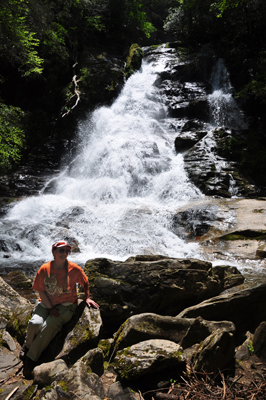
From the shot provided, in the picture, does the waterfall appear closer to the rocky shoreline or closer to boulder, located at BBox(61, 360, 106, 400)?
the rocky shoreline

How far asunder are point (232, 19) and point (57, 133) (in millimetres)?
14910

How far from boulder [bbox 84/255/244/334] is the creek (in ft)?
11.0

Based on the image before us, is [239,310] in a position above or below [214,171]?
below

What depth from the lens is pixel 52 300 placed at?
3344 mm

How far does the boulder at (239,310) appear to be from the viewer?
3584 millimetres

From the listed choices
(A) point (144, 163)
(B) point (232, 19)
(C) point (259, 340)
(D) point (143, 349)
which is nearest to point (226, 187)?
(A) point (144, 163)

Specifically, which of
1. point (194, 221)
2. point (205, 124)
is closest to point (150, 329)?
point (194, 221)

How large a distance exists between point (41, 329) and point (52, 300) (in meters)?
0.35

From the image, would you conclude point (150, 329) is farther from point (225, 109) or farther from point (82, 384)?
point (225, 109)

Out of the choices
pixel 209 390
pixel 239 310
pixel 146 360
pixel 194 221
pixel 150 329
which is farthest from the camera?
pixel 194 221

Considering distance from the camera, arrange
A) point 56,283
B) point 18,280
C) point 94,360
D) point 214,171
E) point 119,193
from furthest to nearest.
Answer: point 214,171 < point 119,193 < point 18,280 < point 56,283 < point 94,360

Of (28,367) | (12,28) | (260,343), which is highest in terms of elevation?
(12,28)

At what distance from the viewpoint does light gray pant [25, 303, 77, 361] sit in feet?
9.93

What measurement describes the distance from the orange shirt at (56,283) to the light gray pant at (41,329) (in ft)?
0.46
